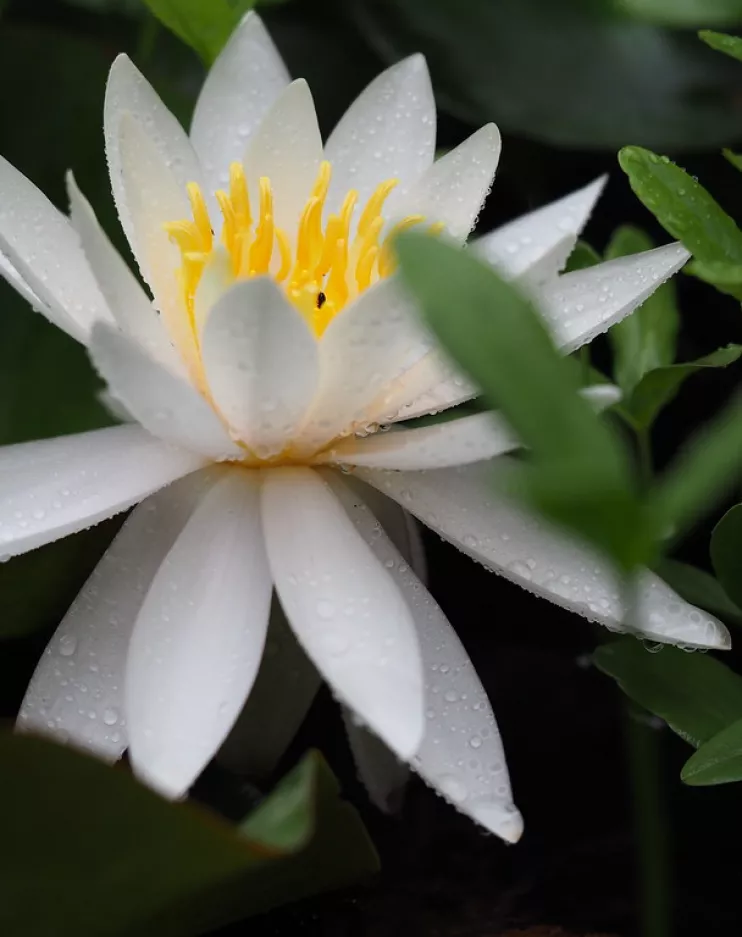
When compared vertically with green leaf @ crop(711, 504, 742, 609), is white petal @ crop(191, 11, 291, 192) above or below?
above

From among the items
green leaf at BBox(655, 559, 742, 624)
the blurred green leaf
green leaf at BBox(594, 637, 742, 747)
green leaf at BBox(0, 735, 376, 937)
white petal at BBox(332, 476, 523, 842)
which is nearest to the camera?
green leaf at BBox(0, 735, 376, 937)

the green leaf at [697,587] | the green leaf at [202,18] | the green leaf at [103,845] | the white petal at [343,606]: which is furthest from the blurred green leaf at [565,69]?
the green leaf at [103,845]

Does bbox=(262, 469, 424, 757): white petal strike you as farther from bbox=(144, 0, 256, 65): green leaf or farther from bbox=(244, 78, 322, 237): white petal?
bbox=(144, 0, 256, 65): green leaf

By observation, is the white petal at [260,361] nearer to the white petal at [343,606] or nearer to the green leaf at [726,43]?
the white petal at [343,606]

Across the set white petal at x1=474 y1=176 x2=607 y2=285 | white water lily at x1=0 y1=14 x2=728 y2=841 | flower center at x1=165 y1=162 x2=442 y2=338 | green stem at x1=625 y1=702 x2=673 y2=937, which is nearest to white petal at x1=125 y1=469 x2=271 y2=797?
white water lily at x1=0 y1=14 x2=728 y2=841

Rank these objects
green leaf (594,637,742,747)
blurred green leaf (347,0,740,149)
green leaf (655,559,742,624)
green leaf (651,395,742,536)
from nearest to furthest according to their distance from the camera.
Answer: green leaf (651,395,742,536) < green leaf (594,637,742,747) < green leaf (655,559,742,624) < blurred green leaf (347,0,740,149)

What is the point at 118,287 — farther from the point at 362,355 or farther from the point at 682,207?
the point at 682,207

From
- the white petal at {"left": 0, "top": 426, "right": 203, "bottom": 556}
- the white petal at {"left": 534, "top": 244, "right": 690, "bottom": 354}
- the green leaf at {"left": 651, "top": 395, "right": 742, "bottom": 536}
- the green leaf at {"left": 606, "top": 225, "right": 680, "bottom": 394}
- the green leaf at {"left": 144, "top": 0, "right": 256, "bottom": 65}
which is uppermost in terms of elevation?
the green leaf at {"left": 144, "top": 0, "right": 256, "bottom": 65}

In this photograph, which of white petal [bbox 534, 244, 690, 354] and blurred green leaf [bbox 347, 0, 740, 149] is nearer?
white petal [bbox 534, 244, 690, 354]
